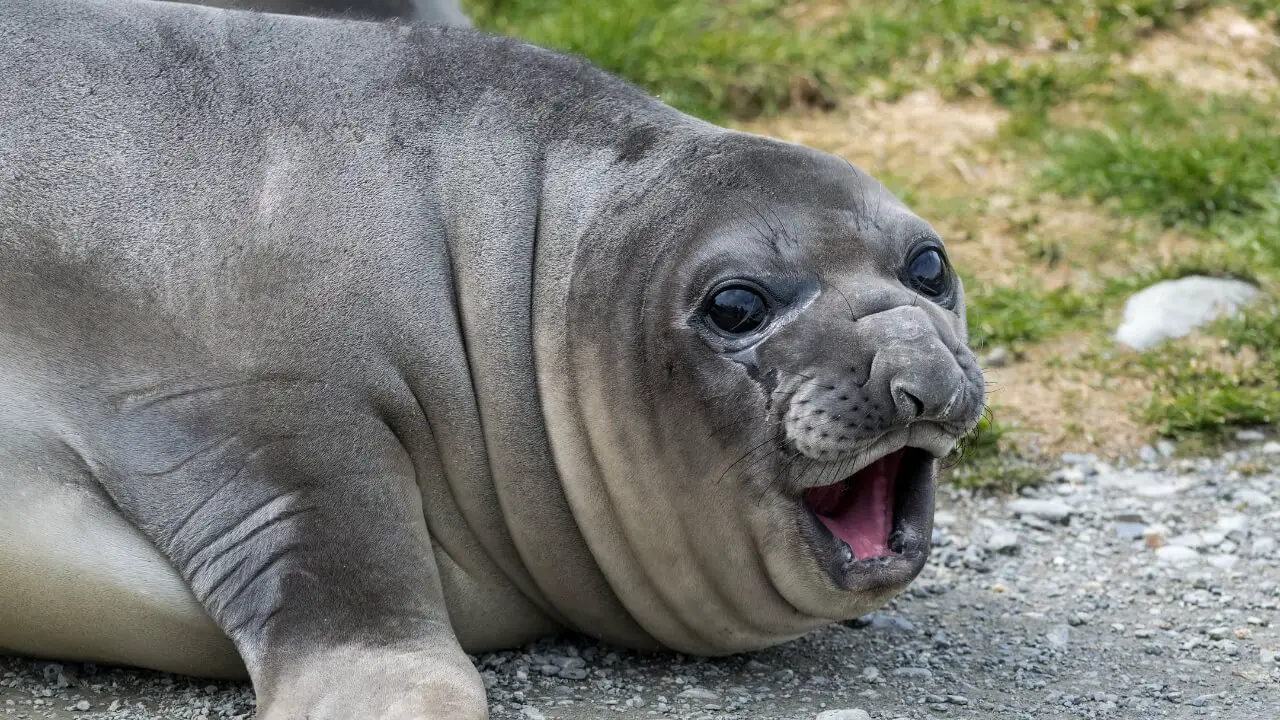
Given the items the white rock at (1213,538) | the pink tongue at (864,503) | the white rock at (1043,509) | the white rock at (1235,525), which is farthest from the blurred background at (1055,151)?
the pink tongue at (864,503)

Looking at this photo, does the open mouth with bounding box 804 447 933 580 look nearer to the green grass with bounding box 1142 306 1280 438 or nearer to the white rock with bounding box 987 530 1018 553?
the white rock with bounding box 987 530 1018 553

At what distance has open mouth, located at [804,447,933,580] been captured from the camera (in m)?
3.75

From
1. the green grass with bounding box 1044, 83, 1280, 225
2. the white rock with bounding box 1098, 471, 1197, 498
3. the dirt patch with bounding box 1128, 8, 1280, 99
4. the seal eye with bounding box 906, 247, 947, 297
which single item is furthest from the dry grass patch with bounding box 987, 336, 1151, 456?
the dirt patch with bounding box 1128, 8, 1280, 99

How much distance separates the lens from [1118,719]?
3865 millimetres

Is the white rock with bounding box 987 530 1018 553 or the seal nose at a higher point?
the seal nose

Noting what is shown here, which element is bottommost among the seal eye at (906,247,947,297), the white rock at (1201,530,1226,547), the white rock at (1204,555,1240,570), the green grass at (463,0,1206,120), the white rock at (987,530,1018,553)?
the white rock at (1201,530,1226,547)

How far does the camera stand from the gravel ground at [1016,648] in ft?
12.7

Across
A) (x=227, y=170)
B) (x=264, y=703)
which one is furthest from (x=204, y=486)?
(x=227, y=170)

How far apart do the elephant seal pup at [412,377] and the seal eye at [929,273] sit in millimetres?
15

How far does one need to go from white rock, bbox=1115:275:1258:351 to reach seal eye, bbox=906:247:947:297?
245 centimetres

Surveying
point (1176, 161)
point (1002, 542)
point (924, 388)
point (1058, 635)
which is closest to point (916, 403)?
point (924, 388)

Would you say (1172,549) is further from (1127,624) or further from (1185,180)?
(1185,180)

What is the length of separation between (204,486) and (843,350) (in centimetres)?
144

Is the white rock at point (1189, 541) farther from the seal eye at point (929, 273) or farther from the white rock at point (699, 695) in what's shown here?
the white rock at point (699, 695)
